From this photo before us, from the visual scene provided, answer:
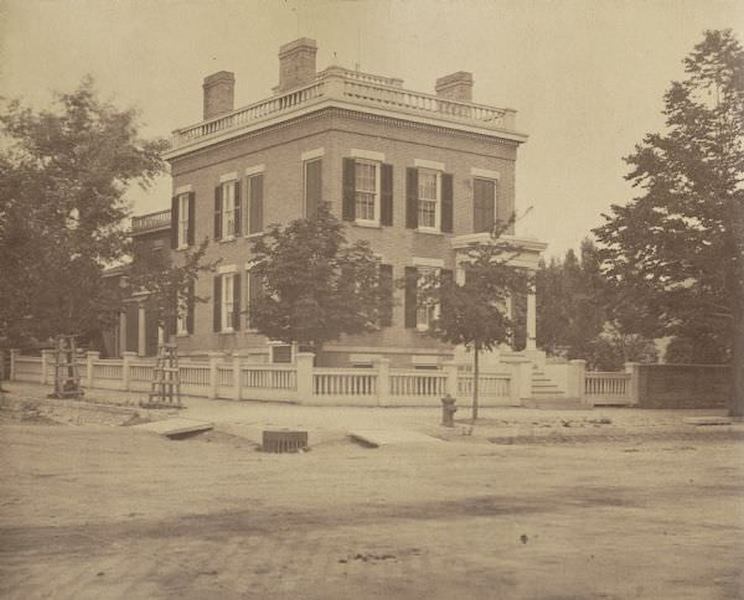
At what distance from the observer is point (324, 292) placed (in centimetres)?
2066

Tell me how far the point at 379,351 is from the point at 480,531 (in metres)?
15.9

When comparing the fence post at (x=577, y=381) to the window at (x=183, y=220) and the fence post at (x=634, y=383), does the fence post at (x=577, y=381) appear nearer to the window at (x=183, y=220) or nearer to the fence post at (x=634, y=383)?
the fence post at (x=634, y=383)

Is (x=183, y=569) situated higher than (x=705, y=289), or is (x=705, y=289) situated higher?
(x=705, y=289)

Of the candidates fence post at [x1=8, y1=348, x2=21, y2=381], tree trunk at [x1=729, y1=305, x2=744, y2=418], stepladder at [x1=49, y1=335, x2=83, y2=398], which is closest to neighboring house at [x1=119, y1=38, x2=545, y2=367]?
stepladder at [x1=49, y1=335, x2=83, y2=398]

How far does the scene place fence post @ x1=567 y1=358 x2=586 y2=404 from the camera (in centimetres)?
2222

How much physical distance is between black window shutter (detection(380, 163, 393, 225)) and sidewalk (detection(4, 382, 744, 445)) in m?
5.72

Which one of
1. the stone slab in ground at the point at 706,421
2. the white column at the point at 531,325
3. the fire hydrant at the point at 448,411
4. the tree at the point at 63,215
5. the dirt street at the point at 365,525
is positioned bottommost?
the dirt street at the point at 365,525

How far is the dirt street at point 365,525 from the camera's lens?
5.90m

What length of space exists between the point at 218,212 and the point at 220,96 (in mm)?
2843

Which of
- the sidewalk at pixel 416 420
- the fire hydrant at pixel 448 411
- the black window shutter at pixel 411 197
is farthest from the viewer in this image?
the black window shutter at pixel 411 197

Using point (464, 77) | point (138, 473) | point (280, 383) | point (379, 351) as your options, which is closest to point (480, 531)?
point (138, 473)

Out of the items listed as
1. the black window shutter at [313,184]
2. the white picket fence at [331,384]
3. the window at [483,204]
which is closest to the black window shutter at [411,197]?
the window at [483,204]

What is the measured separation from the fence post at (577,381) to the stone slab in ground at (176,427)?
9304 mm

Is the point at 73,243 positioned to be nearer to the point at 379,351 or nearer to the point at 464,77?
the point at 379,351
